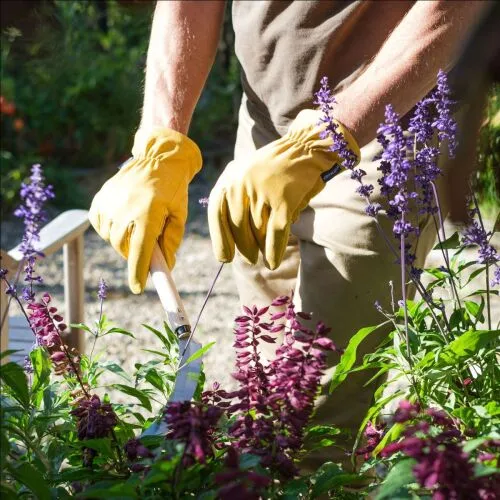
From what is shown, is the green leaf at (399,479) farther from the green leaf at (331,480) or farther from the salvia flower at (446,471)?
the green leaf at (331,480)

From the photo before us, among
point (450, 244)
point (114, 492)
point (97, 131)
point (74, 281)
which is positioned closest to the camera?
point (114, 492)

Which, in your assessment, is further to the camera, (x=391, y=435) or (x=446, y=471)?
(x=391, y=435)

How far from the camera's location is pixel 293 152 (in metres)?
1.84

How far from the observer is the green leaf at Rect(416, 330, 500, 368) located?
1.44m

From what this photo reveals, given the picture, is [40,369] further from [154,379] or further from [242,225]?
[242,225]

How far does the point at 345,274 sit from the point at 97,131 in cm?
594

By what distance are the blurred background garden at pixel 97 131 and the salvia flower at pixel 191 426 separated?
4.33 meters

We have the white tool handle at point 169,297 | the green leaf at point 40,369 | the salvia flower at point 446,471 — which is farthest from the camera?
the white tool handle at point 169,297

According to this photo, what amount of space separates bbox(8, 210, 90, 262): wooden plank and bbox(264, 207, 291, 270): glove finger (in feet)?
4.98

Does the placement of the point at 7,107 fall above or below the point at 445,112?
above

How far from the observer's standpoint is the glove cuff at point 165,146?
216 cm

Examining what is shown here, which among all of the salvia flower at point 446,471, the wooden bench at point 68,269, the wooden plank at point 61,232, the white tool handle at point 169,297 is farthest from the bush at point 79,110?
the salvia flower at point 446,471

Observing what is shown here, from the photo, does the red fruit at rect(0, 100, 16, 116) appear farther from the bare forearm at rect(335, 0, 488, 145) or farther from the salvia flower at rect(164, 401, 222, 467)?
the salvia flower at rect(164, 401, 222, 467)

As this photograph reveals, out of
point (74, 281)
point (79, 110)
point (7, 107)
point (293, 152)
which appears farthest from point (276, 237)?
point (79, 110)
